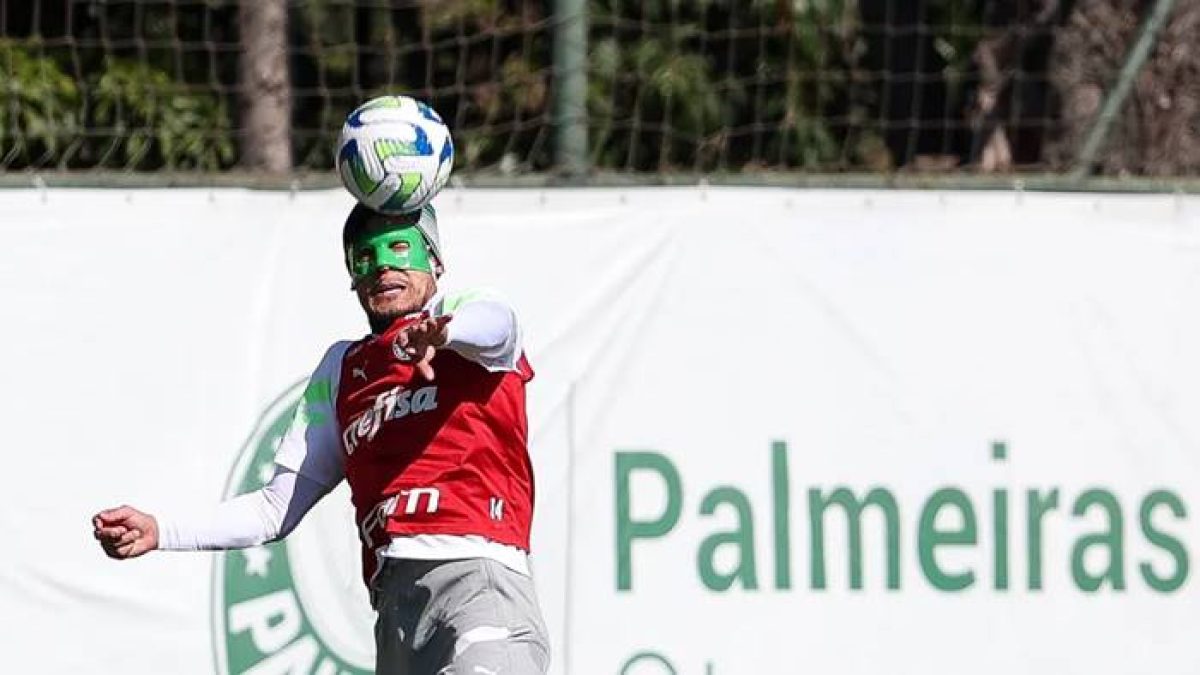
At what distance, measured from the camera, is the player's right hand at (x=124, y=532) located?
4770mm

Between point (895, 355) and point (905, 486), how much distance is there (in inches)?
13.8

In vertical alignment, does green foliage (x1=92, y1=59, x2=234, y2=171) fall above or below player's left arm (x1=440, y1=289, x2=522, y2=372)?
above

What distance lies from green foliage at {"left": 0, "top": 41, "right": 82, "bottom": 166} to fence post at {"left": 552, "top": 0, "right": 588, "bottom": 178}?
135 cm

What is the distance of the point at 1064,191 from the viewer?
704 cm

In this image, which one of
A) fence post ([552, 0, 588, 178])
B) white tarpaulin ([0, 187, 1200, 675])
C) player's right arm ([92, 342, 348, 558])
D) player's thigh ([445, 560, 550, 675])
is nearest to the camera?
player's thigh ([445, 560, 550, 675])

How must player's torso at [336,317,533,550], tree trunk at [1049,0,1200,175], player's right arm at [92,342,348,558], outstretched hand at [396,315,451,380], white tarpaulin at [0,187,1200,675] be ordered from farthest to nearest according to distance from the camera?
tree trunk at [1049,0,1200,175], white tarpaulin at [0,187,1200,675], player's right arm at [92,342,348,558], player's torso at [336,317,533,550], outstretched hand at [396,315,451,380]

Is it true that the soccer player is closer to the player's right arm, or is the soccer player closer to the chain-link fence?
the player's right arm

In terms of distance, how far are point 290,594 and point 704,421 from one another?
1158 mm

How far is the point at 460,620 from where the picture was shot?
15.8ft

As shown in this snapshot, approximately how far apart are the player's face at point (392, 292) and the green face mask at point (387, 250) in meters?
0.01

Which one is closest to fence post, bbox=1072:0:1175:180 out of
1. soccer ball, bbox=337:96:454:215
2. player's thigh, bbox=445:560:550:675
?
soccer ball, bbox=337:96:454:215

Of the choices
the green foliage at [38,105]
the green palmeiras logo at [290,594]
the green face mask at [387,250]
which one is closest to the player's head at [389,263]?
the green face mask at [387,250]

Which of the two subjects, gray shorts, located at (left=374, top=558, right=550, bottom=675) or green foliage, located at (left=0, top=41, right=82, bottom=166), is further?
green foliage, located at (left=0, top=41, right=82, bottom=166)

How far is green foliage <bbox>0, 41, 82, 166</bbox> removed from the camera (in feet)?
23.9
